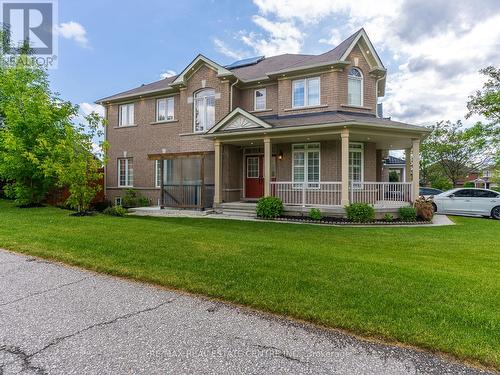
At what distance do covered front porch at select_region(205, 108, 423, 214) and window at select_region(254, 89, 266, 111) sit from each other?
2092mm

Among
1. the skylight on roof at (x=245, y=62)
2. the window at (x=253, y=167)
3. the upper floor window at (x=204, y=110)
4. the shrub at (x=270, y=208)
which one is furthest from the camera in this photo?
the skylight on roof at (x=245, y=62)

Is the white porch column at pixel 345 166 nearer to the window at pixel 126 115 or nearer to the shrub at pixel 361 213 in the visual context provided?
the shrub at pixel 361 213

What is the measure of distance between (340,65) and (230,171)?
692cm

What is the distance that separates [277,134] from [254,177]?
335 cm

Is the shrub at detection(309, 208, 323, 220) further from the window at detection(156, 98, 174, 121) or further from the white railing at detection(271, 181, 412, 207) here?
the window at detection(156, 98, 174, 121)

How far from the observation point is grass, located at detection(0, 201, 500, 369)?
3.06 m

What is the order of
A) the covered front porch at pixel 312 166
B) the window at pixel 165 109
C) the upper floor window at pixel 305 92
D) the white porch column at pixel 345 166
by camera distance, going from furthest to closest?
the window at pixel 165 109
the upper floor window at pixel 305 92
the covered front porch at pixel 312 166
the white porch column at pixel 345 166

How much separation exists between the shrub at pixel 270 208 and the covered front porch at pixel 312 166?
0.48 m

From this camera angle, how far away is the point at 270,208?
11.7 metres

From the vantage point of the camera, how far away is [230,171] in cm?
1441

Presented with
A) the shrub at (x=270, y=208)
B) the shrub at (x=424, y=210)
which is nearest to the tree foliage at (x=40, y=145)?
the shrub at (x=270, y=208)

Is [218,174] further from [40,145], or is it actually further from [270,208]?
→ [40,145]

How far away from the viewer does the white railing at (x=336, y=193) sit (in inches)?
471

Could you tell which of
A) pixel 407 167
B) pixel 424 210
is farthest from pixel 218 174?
pixel 407 167
